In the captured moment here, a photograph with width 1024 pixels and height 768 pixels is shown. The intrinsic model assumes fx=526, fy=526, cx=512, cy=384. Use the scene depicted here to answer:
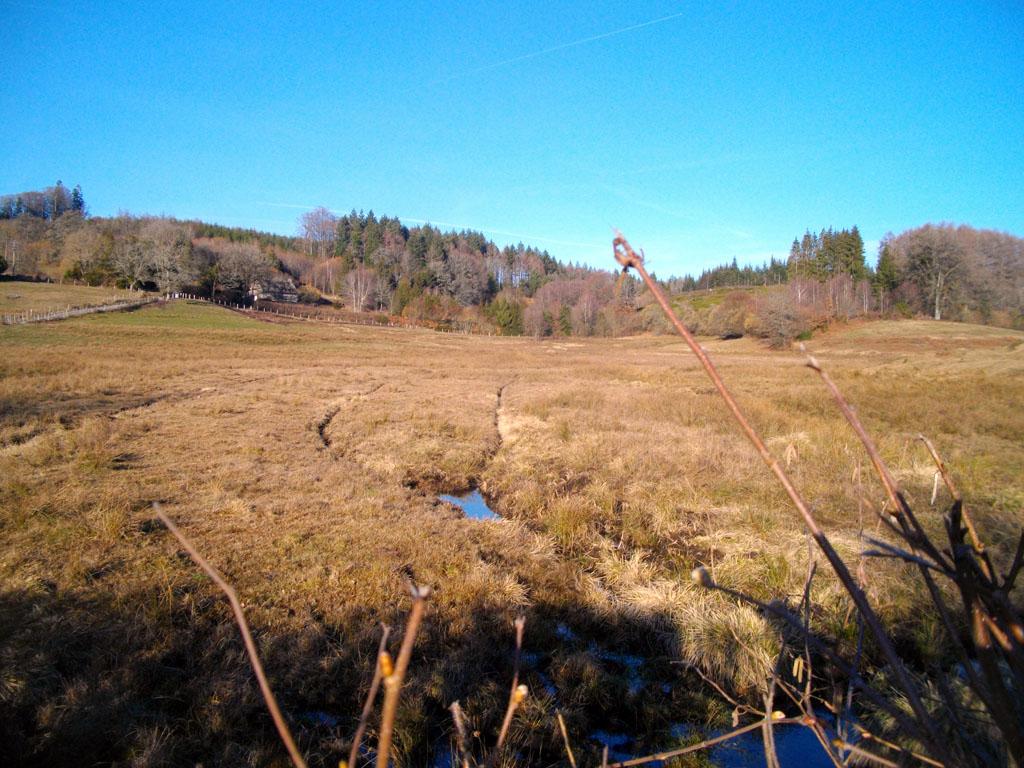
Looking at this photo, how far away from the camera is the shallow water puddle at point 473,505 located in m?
8.32

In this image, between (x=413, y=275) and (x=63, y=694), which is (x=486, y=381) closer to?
(x=63, y=694)

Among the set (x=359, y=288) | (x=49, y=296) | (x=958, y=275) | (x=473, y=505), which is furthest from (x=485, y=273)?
(x=473, y=505)

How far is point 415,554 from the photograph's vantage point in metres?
6.34

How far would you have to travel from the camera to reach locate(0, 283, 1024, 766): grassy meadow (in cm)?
389

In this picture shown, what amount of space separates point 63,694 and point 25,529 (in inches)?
144

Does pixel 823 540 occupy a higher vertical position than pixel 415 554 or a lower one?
higher

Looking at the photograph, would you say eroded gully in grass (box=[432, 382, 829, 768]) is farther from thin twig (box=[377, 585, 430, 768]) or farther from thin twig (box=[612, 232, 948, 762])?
thin twig (box=[377, 585, 430, 768])

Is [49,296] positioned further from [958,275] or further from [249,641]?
[958,275]

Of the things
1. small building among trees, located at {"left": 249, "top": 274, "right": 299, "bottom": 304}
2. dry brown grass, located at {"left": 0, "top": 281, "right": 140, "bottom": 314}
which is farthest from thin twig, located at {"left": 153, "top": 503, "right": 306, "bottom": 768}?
small building among trees, located at {"left": 249, "top": 274, "right": 299, "bottom": 304}

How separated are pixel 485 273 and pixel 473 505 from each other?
374 feet

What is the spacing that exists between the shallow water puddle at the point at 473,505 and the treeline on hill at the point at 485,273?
19.5 metres

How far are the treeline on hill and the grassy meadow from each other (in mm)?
17302

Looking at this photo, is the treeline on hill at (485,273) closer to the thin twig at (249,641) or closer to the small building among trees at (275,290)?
the small building among trees at (275,290)

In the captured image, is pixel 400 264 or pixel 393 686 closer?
pixel 393 686
